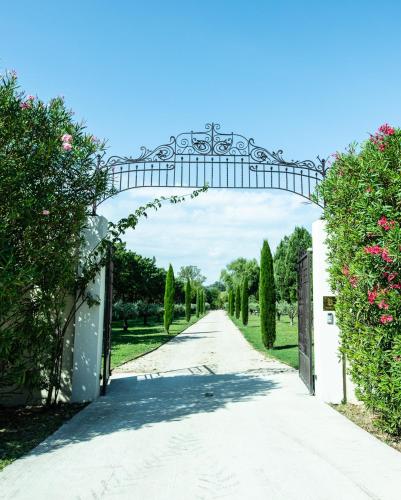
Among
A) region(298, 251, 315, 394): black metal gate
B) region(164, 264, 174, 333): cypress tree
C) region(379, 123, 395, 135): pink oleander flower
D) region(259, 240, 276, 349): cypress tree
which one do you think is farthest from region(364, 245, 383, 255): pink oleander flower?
region(164, 264, 174, 333): cypress tree

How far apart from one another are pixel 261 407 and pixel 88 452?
2.76 metres

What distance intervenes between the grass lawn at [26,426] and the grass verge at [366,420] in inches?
156

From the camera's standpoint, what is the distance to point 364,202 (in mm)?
4566

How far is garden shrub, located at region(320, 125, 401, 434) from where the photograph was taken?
168 inches

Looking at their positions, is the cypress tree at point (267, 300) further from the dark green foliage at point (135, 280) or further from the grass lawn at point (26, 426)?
the dark green foliage at point (135, 280)

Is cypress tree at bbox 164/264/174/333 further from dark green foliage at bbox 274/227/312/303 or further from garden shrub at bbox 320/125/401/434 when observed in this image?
garden shrub at bbox 320/125/401/434

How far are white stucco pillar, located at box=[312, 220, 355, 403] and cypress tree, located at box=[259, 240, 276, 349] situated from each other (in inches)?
314

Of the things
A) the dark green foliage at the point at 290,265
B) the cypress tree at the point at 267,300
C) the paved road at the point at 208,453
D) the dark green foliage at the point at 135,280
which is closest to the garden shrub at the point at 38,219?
the paved road at the point at 208,453

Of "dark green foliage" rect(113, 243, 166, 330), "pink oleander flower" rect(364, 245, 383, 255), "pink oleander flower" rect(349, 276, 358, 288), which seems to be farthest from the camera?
"dark green foliage" rect(113, 243, 166, 330)

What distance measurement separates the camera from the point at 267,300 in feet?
50.9

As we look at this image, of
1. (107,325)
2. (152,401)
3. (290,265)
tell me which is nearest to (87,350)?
(107,325)

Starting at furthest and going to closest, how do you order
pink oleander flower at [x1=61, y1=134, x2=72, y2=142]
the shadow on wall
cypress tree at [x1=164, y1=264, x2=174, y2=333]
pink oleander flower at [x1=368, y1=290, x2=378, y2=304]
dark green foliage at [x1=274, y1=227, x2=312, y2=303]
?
1. dark green foliage at [x1=274, y1=227, x2=312, y2=303]
2. cypress tree at [x1=164, y1=264, x2=174, y2=333]
3. pink oleander flower at [x1=61, y1=134, x2=72, y2=142]
4. the shadow on wall
5. pink oleander flower at [x1=368, y1=290, x2=378, y2=304]

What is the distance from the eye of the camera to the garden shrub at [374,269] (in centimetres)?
426

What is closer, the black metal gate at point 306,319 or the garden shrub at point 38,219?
the garden shrub at point 38,219
